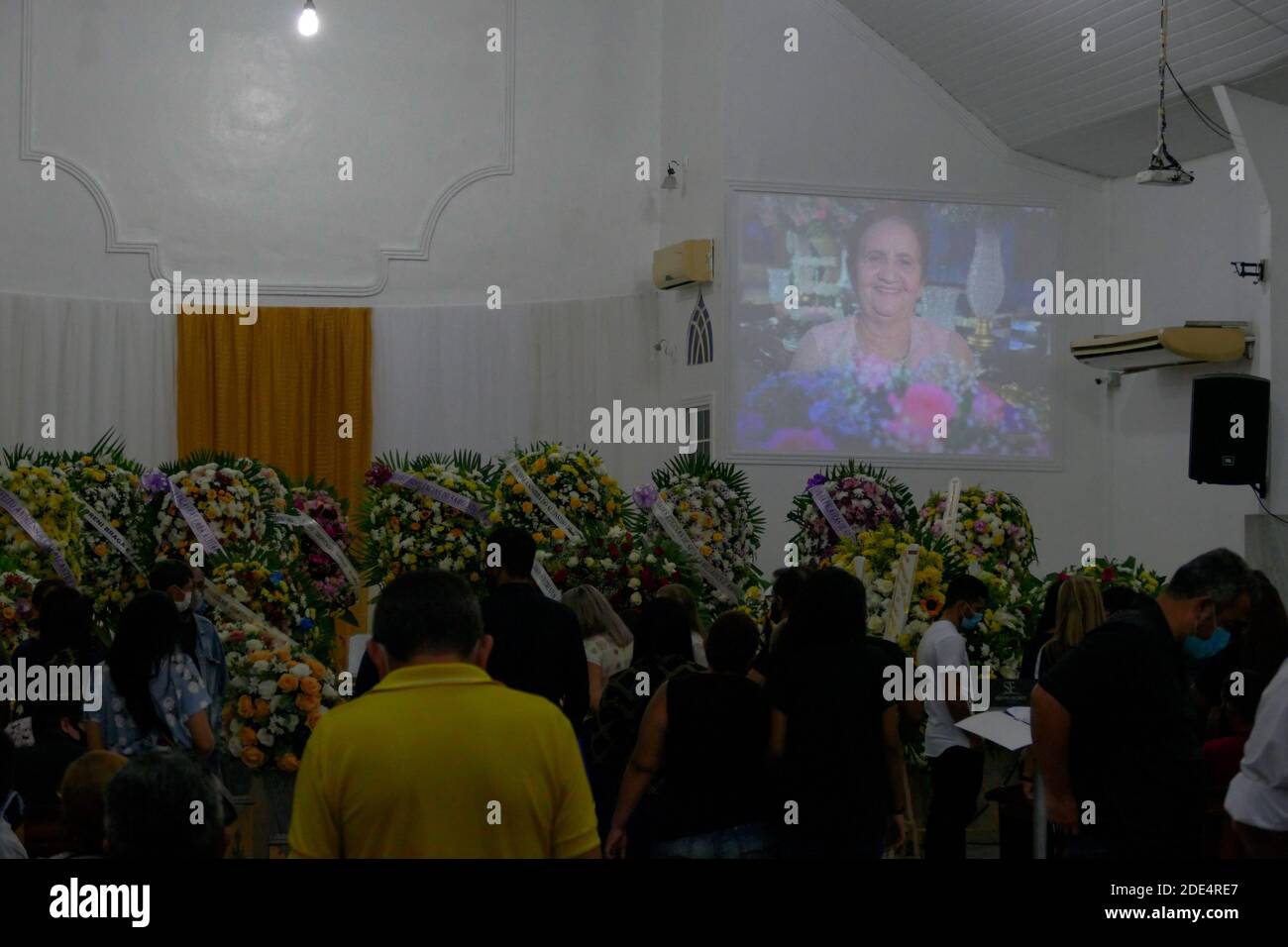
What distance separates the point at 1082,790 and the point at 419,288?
10999 mm

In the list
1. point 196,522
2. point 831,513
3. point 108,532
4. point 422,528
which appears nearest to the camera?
point 196,522

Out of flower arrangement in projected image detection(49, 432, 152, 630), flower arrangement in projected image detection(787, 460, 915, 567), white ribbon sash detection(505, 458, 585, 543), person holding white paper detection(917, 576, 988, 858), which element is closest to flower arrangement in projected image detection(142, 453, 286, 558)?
flower arrangement in projected image detection(49, 432, 152, 630)

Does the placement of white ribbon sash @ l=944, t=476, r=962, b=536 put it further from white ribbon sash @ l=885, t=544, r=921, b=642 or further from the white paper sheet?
the white paper sheet

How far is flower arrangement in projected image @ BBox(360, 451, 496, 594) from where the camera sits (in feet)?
26.2

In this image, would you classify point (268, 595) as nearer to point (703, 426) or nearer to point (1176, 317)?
point (703, 426)

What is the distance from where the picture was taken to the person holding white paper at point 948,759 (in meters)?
6.44

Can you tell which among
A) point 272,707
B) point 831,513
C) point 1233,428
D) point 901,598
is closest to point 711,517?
point 831,513

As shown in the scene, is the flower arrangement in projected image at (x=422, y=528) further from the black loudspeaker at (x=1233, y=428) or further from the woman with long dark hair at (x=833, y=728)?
the black loudspeaker at (x=1233, y=428)

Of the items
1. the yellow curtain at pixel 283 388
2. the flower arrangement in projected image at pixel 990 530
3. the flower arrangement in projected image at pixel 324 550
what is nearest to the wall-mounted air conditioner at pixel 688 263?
the yellow curtain at pixel 283 388

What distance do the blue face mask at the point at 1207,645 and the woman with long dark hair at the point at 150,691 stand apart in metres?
4.00

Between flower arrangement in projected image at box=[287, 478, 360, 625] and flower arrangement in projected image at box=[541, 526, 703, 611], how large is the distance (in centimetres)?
117

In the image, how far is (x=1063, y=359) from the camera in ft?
46.2

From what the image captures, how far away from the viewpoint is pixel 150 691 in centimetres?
529

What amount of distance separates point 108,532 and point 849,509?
12.4 feet
